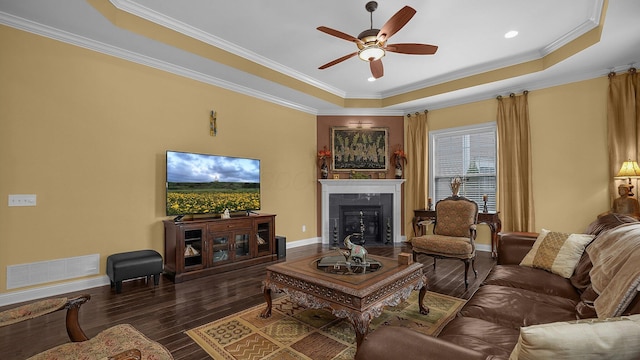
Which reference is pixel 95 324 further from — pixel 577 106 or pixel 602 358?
pixel 577 106

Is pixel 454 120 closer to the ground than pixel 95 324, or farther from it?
farther from it

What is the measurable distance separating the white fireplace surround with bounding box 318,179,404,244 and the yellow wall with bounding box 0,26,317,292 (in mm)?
2408

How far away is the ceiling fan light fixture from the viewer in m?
3.20

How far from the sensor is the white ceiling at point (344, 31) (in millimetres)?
3225

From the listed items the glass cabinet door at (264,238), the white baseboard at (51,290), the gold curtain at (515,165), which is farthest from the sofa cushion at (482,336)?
the gold curtain at (515,165)

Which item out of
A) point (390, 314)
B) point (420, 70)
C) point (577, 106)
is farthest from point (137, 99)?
point (577, 106)

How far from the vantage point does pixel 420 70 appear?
5074 mm

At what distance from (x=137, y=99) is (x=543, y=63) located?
19.6 ft

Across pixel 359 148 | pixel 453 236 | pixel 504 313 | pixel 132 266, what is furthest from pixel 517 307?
pixel 359 148

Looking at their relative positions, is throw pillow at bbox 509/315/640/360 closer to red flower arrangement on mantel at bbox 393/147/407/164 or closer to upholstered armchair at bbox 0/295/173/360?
upholstered armchair at bbox 0/295/173/360

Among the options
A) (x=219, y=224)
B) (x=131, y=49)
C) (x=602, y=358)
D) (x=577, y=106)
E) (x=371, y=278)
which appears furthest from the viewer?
(x=577, y=106)

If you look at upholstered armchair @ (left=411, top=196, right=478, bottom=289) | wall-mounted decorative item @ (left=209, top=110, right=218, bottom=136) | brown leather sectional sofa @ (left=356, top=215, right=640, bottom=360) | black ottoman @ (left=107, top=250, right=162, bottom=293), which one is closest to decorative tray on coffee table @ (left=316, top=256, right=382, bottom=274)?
brown leather sectional sofa @ (left=356, top=215, right=640, bottom=360)

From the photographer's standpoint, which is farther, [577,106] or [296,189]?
[296,189]

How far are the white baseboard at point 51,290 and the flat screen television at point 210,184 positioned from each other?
111cm
